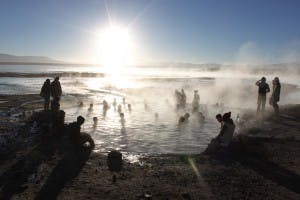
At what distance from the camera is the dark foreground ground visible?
26.5ft

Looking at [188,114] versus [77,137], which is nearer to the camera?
[77,137]

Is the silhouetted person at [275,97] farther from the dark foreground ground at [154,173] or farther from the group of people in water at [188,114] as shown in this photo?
the dark foreground ground at [154,173]

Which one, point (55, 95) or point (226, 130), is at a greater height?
point (55, 95)

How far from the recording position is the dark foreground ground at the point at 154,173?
8.09 meters

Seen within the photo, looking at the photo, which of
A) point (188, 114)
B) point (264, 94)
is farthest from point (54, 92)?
point (264, 94)

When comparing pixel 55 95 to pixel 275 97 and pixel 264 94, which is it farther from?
pixel 275 97

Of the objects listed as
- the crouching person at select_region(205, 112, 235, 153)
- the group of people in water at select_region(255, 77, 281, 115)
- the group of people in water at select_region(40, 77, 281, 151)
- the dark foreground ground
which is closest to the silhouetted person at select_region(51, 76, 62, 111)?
the group of people in water at select_region(40, 77, 281, 151)

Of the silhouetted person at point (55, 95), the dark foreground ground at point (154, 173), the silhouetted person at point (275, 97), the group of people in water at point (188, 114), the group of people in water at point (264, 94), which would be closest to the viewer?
the dark foreground ground at point (154, 173)

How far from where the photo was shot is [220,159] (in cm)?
1087

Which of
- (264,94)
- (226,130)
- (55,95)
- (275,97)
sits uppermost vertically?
(264,94)

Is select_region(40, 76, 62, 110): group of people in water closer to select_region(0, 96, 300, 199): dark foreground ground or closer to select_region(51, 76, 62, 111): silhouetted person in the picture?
select_region(51, 76, 62, 111): silhouetted person

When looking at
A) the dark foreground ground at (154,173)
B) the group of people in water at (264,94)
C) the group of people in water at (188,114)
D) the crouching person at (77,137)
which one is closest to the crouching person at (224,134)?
the group of people in water at (188,114)

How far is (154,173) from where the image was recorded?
374 inches

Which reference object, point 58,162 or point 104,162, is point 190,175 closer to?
point 104,162
